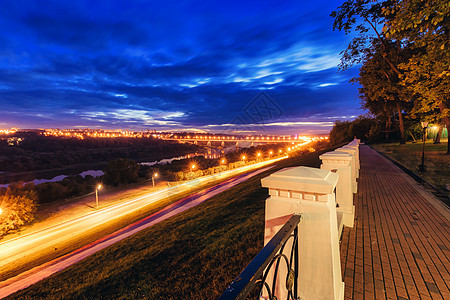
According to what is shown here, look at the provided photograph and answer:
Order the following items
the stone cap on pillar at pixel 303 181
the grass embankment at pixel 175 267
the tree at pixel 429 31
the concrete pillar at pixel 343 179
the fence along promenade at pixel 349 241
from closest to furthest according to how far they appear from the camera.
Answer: the stone cap on pillar at pixel 303 181, the fence along promenade at pixel 349 241, the grass embankment at pixel 175 267, the concrete pillar at pixel 343 179, the tree at pixel 429 31

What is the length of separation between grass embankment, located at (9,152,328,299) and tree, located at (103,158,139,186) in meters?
31.5

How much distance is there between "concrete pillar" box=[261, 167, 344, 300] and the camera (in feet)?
6.12

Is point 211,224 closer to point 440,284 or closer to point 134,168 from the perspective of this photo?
point 440,284

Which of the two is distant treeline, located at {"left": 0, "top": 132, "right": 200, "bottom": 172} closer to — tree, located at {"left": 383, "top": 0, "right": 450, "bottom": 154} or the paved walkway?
the paved walkway

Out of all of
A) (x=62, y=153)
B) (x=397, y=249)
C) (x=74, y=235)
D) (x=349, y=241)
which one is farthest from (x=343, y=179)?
(x=62, y=153)

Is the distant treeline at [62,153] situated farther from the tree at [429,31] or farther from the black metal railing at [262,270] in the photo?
the tree at [429,31]

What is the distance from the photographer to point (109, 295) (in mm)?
4410

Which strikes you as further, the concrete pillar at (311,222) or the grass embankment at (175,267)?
the grass embankment at (175,267)

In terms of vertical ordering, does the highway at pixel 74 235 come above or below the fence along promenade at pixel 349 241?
below

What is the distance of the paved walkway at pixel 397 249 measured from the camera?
2.96 m

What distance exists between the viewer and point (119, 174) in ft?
117

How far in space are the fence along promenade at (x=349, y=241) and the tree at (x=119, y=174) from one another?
37.7 meters

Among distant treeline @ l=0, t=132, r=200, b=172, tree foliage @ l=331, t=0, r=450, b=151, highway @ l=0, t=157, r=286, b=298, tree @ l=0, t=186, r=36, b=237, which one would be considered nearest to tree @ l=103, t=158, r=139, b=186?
tree @ l=0, t=186, r=36, b=237

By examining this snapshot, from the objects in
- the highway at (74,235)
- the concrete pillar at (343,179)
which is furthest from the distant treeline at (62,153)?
the concrete pillar at (343,179)
